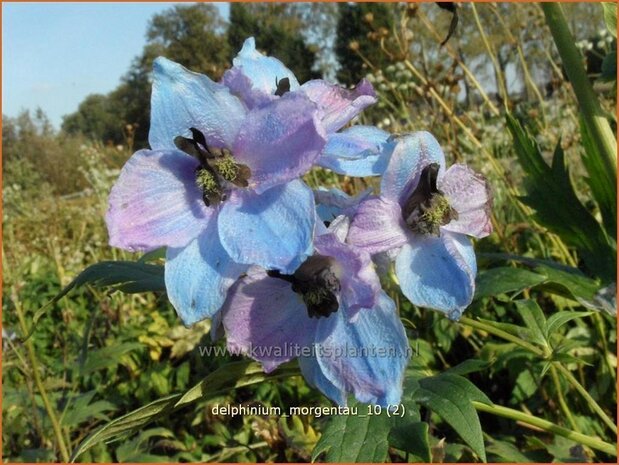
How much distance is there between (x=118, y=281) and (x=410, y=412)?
1.36ft

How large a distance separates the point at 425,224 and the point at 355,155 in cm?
11

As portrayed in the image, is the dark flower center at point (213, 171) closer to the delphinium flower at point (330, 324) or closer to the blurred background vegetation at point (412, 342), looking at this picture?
the delphinium flower at point (330, 324)

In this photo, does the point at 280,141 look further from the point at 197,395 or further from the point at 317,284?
the point at 197,395

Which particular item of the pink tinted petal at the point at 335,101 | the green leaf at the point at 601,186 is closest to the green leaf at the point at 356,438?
the pink tinted petal at the point at 335,101

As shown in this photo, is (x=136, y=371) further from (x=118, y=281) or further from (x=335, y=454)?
(x=335, y=454)

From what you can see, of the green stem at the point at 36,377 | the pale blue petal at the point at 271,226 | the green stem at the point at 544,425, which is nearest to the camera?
the pale blue petal at the point at 271,226

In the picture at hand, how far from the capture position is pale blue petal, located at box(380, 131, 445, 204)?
2.36ft

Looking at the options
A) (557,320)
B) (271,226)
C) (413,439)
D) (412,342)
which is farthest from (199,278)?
(557,320)

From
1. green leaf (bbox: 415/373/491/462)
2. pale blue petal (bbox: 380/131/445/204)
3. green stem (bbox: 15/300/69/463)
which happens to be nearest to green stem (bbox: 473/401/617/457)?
green leaf (bbox: 415/373/491/462)

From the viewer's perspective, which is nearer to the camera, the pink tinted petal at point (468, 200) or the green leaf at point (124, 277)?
the pink tinted petal at point (468, 200)

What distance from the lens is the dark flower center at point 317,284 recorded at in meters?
0.68

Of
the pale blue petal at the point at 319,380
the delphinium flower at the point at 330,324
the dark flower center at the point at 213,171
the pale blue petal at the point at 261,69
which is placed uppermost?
the pale blue petal at the point at 261,69

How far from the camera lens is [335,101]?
0.75m

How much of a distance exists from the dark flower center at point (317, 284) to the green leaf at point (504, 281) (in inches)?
14.5
